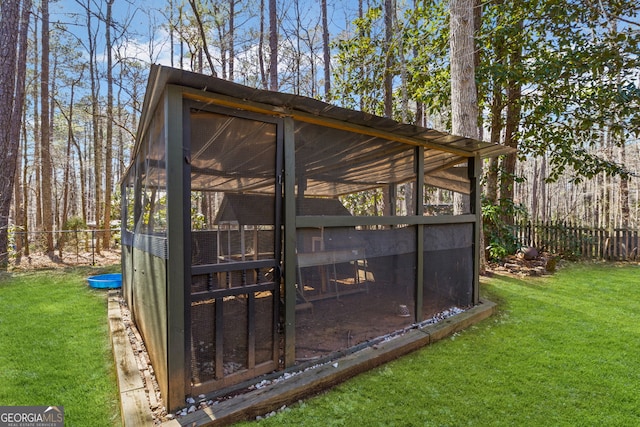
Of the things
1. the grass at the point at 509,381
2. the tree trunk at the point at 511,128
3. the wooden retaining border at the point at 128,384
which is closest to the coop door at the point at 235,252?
the wooden retaining border at the point at 128,384

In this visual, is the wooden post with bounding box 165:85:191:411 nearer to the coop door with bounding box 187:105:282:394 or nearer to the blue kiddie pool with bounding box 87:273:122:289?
the coop door with bounding box 187:105:282:394

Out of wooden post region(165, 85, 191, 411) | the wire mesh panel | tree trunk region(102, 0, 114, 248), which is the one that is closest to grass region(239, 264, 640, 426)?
the wire mesh panel

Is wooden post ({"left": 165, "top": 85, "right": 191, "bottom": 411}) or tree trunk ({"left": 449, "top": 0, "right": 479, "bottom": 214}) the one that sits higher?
tree trunk ({"left": 449, "top": 0, "right": 479, "bottom": 214})

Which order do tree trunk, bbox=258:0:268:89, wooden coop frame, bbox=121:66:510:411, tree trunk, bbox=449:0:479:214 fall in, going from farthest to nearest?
tree trunk, bbox=258:0:268:89 < tree trunk, bbox=449:0:479:214 < wooden coop frame, bbox=121:66:510:411

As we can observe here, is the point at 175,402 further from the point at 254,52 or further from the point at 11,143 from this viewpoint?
the point at 254,52

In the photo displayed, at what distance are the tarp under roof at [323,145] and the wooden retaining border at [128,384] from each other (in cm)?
148

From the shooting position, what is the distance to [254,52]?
12344 millimetres

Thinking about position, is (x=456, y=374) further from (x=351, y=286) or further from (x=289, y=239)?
(x=289, y=239)

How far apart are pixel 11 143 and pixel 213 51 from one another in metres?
7.24

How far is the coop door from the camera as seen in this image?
7.12ft

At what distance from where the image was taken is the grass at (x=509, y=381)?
7.02 feet

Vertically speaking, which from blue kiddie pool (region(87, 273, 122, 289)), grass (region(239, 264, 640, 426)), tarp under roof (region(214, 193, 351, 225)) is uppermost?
tarp under roof (region(214, 193, 351, 225))

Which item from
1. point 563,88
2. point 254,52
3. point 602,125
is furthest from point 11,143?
point 602,125

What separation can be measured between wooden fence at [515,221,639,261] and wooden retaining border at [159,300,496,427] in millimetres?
6256
